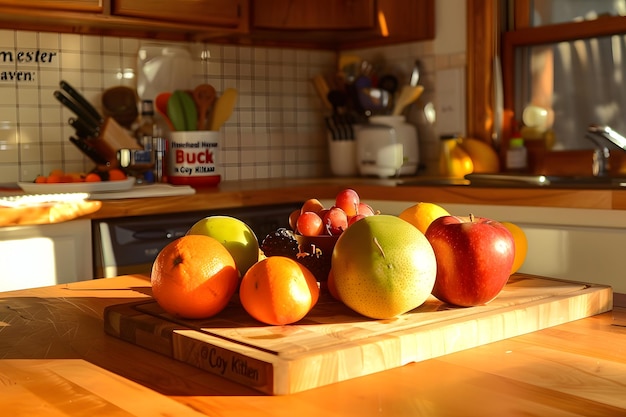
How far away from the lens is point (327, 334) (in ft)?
2.97

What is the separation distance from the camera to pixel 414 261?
0.94 metres

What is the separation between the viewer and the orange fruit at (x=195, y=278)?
0.96 metres

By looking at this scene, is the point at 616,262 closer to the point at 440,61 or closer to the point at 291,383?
the point at 440,61

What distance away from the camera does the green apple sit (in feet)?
3.66

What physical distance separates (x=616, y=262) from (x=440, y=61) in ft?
4.56

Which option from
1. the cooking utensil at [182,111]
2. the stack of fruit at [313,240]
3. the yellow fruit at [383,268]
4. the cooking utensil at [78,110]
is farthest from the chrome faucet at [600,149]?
the yellow fruit at [383,268]

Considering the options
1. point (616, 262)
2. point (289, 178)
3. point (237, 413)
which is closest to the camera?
point (237, 413)

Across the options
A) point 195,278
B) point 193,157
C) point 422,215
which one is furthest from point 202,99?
point 195,278

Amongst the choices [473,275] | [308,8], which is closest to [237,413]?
[473,275]

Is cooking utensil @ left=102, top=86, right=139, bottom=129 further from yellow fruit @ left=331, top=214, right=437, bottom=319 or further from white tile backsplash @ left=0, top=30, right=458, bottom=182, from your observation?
yellow fruit @ left=331, top=214, right=437, bottom=319

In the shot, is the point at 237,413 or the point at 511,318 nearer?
the point at 237,413

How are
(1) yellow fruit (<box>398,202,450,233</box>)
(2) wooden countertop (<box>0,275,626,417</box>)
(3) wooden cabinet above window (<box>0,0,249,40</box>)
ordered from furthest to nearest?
1. (3) wooden cabinet above window (<box>0,0,249,40</box>)
2. (1) yellow fruit (<box>398,202,450,233</box>)
3. (2) wooden countertop (<box>0,275,626,417</box>)

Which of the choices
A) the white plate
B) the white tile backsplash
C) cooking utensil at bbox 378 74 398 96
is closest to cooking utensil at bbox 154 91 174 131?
the white tile backsplash

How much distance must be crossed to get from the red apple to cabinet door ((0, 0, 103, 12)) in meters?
2.16
